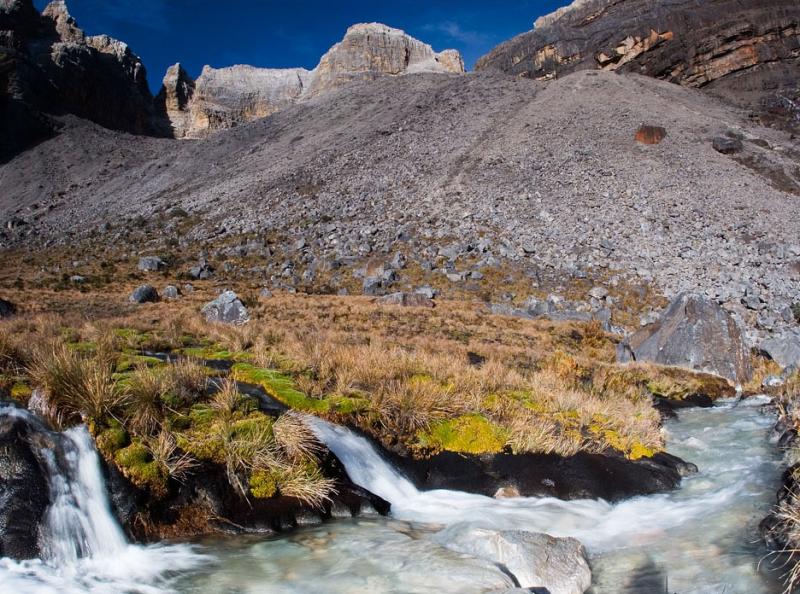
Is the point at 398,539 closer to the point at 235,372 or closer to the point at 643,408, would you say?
the point at 235,372

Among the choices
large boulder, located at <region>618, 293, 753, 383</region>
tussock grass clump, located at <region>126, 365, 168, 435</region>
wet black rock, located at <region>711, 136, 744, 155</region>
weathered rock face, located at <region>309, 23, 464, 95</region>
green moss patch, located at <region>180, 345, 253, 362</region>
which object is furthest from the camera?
weathered rock face, located at <region>309, 23, 464, 95</region>

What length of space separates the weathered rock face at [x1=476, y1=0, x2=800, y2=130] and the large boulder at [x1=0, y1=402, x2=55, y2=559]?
80.6 m

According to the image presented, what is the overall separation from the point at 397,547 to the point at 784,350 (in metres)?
17.5

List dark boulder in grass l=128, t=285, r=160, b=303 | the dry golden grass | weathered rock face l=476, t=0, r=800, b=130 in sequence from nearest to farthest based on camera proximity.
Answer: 1. the dry golden grass
2. dark boulder in grass l=128, t=285, r=160, b=303
3. weathered rock face l=476, t=0, r=800, b=130

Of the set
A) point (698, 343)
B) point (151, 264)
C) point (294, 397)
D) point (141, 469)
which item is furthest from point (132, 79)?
point (141, 469)

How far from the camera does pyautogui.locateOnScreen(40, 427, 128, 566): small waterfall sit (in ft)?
14.9

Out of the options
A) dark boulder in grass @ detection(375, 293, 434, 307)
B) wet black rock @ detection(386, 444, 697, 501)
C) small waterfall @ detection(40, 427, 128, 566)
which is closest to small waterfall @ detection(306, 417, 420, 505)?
wet black rock @ detection(386, 444, 697, 501)

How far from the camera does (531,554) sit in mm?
4957

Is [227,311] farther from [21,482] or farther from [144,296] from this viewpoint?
[21,482]

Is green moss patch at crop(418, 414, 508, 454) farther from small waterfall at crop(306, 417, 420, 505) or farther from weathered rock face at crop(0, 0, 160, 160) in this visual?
weathered rock face at crop(0, 0, 160, 160)

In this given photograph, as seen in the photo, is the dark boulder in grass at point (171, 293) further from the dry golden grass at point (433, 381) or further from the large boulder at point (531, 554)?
the large boulder at point (531, 554)

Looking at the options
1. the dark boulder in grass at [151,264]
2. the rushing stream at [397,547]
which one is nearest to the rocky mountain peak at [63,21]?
the dark boulder in grass at [151,264]

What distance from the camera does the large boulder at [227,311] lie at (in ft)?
65.8

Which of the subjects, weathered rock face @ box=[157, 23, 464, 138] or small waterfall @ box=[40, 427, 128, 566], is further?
weathered rock face @ box=[157, 23, 464, 138]
